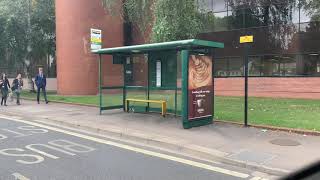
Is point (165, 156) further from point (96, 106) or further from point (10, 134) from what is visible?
point (96, 106)

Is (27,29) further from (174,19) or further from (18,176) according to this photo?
(18,176)

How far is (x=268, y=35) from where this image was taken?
75.6 feet

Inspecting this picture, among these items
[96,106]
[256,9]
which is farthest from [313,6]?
[96,106]

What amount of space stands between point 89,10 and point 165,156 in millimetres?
19417

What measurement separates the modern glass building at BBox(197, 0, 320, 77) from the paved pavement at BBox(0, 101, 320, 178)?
9241 mm

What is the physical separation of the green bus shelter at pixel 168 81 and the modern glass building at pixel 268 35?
6424 mm

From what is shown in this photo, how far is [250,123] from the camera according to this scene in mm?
11562

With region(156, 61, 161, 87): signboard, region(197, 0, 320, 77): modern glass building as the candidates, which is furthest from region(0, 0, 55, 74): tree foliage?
region(156, 61, 161, 87): signboard

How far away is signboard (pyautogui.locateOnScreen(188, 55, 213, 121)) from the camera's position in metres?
11.2

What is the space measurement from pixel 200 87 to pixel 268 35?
12876mm

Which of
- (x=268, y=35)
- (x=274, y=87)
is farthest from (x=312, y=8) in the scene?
(x=274, y=87)

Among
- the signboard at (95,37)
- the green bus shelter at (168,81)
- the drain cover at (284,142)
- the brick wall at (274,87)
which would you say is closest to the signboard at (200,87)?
the green bus shelter at (168,81)

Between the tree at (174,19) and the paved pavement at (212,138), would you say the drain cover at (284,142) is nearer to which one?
the paved pavement at (212,138)

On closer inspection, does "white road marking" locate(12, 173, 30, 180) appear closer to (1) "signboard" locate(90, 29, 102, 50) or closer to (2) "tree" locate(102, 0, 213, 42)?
(1) "signboard" locate(90, 29, 102, 50)
